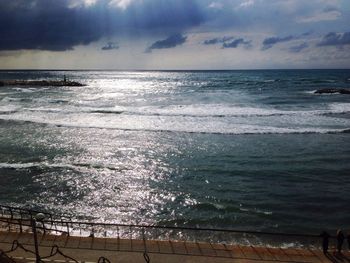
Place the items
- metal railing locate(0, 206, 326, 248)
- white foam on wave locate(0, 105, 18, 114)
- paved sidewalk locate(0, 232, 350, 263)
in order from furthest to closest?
white foam on wave locate(0, 105, 18, 114), metal railing locate(0, 206, 326, 248), paved sidewalk locate(0, 232, 350, 263)

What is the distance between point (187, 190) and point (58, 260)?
832 centimetres

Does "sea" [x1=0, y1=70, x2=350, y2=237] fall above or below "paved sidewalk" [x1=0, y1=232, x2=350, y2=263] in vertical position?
below

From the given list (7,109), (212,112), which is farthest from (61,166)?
(7,109)

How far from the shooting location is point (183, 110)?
46.3 m

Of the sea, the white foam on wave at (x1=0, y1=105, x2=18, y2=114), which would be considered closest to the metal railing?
the sea

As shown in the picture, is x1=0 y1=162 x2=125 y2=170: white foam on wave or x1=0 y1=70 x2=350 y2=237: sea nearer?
x1=0 y1=70 x2=350 y2=237: sea

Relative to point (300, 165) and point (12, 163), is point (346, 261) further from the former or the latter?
point (12, 163)

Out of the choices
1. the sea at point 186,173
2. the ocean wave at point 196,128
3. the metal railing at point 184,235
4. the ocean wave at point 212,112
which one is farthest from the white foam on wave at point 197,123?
the metal railing at point 184,235

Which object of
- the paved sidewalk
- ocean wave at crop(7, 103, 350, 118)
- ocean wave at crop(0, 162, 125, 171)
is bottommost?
ocean wave at crop(7, 103, 350, 118)

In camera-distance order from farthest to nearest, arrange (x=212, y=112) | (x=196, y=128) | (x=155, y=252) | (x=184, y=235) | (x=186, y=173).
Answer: (x=212, y=112), (x=196, y=128), (x=186, y=173), (x=184, y=235), (x=155, y=252)

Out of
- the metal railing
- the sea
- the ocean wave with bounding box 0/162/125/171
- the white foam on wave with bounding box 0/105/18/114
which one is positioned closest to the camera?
the metal railing

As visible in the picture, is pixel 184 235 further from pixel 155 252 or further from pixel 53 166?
pixel 53 166

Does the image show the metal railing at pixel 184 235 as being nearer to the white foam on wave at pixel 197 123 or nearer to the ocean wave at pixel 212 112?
the white foam on wave at pixel 197 123

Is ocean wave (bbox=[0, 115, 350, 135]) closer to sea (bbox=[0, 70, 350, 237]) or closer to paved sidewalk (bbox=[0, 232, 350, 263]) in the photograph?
sea (bbox=[0, 70, 350, 237])
